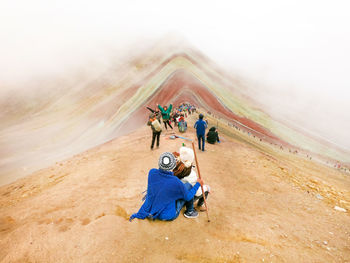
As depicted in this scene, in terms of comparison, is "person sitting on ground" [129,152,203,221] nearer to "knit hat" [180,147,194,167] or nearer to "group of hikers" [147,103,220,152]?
"knit hat" [180,147,194,167]

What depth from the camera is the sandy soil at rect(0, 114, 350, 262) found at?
3268 millimetres

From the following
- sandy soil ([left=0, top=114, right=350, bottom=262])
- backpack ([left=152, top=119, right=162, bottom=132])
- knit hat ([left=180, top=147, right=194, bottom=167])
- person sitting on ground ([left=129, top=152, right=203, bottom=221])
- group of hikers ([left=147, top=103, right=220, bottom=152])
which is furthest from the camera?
group of hikers ([left=147, top=103, right=220, bottom=152])

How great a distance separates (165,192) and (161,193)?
0.26 feet

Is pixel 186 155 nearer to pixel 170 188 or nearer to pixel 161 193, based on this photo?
pixel 170 188

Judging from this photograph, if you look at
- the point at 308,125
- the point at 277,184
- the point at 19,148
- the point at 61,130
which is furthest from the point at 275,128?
the point at 19,148

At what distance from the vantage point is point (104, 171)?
7.49m

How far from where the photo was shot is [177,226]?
12.5ft

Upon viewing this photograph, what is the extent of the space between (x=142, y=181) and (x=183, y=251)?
11.1 feet

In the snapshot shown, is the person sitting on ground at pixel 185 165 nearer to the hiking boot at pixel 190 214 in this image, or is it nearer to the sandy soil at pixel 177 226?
the hiking boot at pixel 190 214

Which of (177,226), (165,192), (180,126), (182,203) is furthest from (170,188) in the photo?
(180,126)

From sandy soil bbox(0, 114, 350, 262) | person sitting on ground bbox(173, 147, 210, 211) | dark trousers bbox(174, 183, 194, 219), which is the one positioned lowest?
sandy soil bbox(0, 114, 350, 262)

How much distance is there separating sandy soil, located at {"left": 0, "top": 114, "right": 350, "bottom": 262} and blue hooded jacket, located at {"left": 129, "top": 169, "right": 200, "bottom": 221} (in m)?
0.25

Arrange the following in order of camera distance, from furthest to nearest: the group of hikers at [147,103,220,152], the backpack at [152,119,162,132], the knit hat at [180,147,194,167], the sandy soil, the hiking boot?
1. the group of hikers at [147,103,220,152]
2. the backpack at [152,119,162,132]
3. the hiking boot
4. the knit hat at [180,147,194,167]
5. the sandy soil

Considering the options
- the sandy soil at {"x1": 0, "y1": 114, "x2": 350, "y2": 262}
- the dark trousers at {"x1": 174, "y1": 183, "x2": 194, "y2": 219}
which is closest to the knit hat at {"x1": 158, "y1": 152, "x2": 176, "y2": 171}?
the dark trousers at {"x1": 174, "y1": 183, "x2": 194, "y2": 219}
